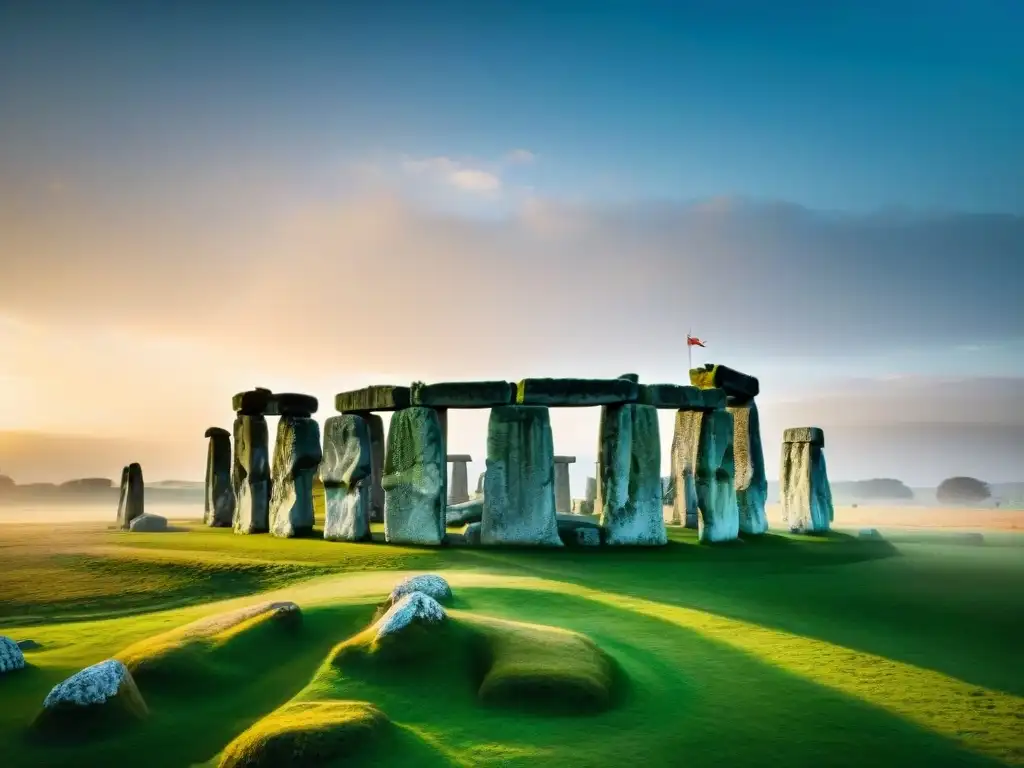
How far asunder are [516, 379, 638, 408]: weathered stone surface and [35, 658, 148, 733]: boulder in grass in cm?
965

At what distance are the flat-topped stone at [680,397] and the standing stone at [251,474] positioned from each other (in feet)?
28.6

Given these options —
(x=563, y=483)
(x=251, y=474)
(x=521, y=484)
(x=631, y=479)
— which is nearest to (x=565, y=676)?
(x=521, y=484)

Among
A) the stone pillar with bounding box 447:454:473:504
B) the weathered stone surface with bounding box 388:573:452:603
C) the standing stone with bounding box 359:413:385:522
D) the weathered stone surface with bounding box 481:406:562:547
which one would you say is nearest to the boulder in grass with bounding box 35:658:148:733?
the weathered stone surface with bounding box 388:573:452:603

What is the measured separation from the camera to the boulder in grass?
4.96 metres

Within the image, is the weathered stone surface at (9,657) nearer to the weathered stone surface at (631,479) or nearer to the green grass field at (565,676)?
the green grass field at (565,676)

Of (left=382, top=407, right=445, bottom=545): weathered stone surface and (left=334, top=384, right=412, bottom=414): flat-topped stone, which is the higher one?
(left=334, top=384, right=412, bottom=414): flat-topped stone

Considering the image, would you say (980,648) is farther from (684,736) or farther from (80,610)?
(80,610)

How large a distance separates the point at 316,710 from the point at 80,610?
20.7 feet

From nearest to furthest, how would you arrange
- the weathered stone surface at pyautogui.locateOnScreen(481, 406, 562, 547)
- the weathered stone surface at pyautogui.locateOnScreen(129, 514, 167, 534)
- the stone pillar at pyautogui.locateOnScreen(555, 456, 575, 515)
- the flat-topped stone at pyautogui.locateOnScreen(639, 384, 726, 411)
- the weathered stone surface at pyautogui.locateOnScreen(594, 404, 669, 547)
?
the weathered stone surface at pyautogui.locateOnScreen(481, 406, 562, 547) < the weathered stone surface at pyautogui.locateOnScreen(594, 404, 669, 547) < the flat-topped stone at pyautogui.locateOnScreen(639, 384, 726, 411) < the weathered stone surface at pyautogui.locateOnScreen(129, 514, 167, 534) < the stone pillar at pyautogui.locateOnScreen(555, 456, 575, 515)

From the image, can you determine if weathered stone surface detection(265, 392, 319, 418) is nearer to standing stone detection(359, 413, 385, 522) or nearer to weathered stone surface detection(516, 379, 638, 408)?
standing stone detection(359, 413, 385, 522)

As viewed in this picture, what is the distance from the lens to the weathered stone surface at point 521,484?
45.6ft

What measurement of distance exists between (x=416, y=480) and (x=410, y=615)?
854 centimetres

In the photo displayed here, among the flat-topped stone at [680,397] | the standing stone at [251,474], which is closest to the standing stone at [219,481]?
the standing stone at [251,474]

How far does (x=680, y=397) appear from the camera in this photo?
15.1m
